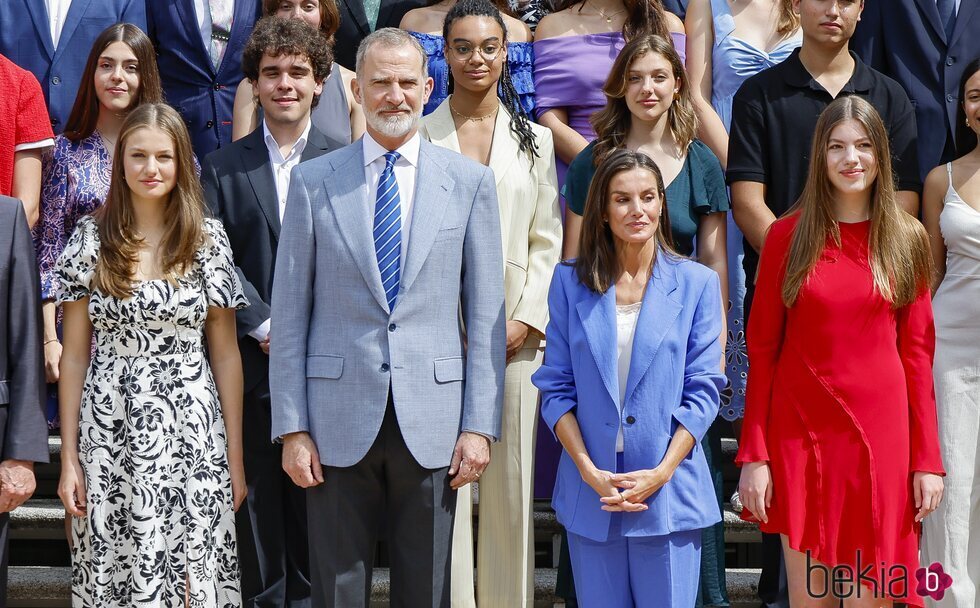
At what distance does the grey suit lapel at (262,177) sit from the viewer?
440cm

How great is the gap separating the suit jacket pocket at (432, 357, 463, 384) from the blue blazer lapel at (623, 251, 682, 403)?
0.53 meters

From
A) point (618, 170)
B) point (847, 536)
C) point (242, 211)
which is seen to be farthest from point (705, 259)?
point (242, 211)

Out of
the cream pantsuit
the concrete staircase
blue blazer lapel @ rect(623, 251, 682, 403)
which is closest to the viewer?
blue blazer lapel @ rect(623, 251, 682, 403)

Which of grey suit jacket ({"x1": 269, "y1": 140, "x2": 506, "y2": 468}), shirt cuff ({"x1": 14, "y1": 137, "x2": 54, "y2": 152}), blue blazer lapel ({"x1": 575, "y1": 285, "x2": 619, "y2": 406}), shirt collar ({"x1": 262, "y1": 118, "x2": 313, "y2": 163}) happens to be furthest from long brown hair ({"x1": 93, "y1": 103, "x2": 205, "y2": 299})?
blue blazer lapel ({"x1": 575, "y1": 285, "x2": 619, "y2": 406})

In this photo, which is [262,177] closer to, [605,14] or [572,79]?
[572,79]

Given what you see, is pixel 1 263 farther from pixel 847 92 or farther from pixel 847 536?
pixel 847 92

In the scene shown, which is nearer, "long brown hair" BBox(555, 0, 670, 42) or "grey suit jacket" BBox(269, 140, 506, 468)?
"grey suit jacket" BBox(269, 140, 506, 468)

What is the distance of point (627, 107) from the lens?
4555 mm

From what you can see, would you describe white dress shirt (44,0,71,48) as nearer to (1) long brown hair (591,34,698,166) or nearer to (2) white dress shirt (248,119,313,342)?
(2) white dress shirt (248,119,313,342)

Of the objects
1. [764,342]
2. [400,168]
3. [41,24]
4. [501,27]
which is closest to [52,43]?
[41,24]

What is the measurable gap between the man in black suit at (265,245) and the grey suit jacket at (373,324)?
684mm

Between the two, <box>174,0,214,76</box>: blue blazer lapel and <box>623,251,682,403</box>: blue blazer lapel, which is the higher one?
<box>174,0,214,76</box>: blue blazer lapel

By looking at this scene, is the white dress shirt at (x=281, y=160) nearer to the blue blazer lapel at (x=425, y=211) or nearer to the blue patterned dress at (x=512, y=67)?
the blue patterned dress at (x=512, y=67)

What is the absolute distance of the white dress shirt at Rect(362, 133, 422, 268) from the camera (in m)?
3.72
